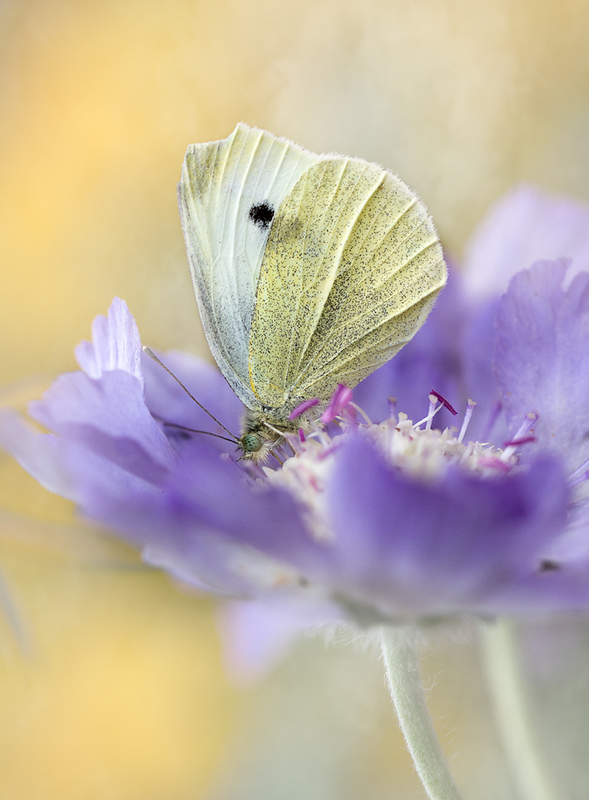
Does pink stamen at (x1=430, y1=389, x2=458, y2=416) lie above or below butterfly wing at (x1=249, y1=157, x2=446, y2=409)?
below

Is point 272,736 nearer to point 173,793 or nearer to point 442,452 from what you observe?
point 173,793

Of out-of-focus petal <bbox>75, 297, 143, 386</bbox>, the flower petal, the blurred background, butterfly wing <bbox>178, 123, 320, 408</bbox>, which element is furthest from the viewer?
the blurred background

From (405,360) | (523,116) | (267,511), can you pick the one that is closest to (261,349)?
(405,360)

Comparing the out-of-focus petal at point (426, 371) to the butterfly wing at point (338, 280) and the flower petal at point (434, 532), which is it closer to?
the butterfly wing at point (338, 280)

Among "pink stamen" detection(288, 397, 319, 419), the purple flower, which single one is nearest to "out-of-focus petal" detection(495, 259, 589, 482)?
the purple flower

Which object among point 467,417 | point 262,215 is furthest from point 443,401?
point 262,215

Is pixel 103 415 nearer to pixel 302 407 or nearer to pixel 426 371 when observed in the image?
pixel 302 407

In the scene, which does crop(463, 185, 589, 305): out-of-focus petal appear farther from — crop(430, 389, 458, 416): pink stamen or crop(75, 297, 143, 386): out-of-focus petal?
crop(75, 297, 143, 386): out-of-focus petal

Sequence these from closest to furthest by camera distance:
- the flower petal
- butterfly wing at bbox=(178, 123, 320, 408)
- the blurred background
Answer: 1. the flower petal
2. butterfly wing at bbox=(178, 123, 320, 408)
3. the blurred background

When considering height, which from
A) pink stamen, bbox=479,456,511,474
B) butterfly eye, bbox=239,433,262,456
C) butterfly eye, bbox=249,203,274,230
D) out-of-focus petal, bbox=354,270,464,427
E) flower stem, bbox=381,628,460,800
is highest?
butterfly eye, bbox=249,203,274,230
